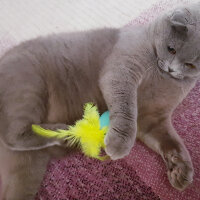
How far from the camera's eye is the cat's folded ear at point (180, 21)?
109cm

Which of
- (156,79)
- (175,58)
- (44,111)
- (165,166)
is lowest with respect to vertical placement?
(165,166)

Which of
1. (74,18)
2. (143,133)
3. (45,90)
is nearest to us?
(45,90)

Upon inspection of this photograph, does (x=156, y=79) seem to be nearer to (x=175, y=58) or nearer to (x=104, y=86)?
(x=175, y=58)

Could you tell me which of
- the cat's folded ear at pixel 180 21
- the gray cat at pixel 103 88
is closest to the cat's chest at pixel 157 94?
the gray cat at pixel 103 88

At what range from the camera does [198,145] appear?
1.29 m

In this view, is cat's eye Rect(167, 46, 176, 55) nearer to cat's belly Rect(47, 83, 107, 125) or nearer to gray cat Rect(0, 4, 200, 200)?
gray cat Rect(0, 4, 200, 200)

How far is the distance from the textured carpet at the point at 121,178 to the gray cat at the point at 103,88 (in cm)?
7

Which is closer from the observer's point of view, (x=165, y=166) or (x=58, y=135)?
(x=58, y=135)

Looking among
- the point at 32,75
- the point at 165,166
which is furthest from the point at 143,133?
the point at 32,75

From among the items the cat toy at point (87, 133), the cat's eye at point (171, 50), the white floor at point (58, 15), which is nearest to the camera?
the cat toy at point (87, 133)

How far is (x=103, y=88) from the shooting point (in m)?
1.18

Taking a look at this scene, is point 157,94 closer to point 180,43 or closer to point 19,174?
point 180,43

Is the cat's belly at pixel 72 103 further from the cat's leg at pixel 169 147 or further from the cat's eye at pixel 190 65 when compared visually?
the cat's eye at pixel 190 65

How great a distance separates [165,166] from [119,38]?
650 mm
